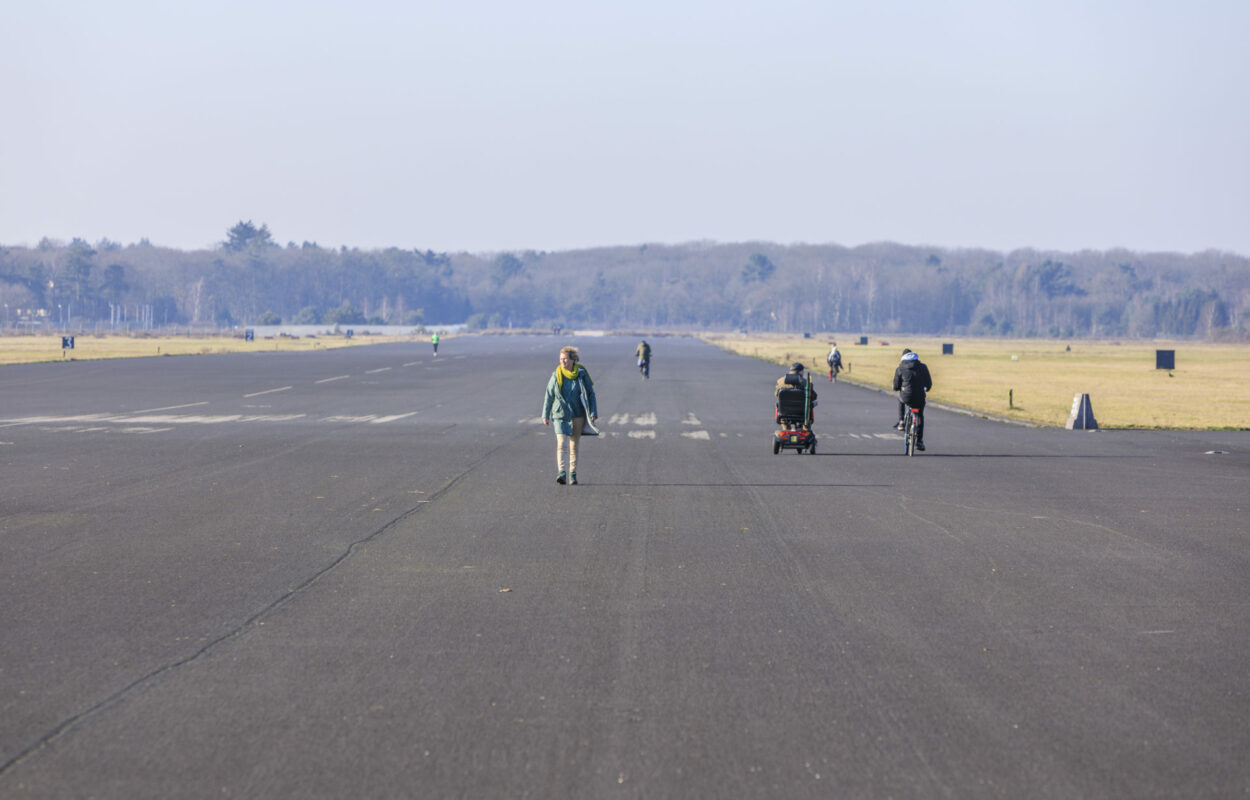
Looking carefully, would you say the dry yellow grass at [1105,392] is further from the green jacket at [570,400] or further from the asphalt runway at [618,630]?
the green jacket at [570,400]

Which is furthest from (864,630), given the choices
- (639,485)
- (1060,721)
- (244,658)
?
(639,485)


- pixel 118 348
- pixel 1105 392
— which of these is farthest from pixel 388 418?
pixel 118 348

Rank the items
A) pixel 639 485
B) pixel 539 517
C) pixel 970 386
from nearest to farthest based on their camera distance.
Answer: pixel 539 517, pixel 639 485, pixel 970 386

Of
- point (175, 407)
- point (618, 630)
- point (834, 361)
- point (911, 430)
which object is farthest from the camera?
point (834, 361)

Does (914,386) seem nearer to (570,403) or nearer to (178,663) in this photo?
(570,403)

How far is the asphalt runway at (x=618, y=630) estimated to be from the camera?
486 cm

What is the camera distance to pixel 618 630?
23.3 ft

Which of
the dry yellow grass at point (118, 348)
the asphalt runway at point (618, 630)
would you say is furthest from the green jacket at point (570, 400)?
the dry yellow grass at point (118, 348)

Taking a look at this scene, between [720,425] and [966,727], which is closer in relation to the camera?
[966,727]

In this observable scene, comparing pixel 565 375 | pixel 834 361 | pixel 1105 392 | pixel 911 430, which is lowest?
pixel 1105 392

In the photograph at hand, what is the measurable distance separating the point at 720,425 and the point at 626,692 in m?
18.2

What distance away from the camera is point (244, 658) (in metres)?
6.41

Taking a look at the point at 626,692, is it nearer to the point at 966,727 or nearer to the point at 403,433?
the point at 966,727

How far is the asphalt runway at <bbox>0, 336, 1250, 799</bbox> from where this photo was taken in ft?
16.0
